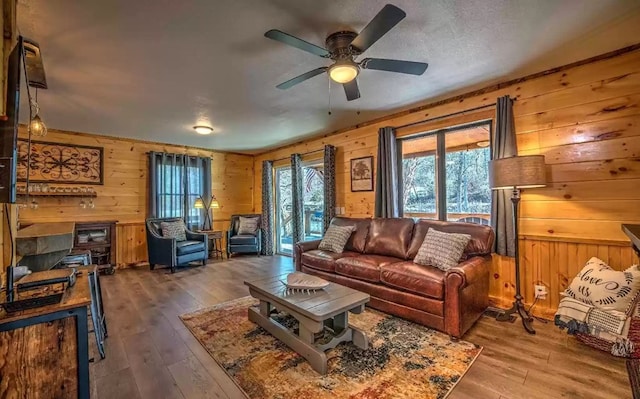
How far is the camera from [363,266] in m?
3.16

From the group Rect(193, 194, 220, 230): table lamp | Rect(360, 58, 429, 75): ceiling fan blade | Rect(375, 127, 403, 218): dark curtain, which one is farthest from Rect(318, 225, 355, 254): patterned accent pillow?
Rect(193, 194, 220, 230): table lamp

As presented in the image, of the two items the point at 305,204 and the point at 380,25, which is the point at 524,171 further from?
the point at 305,204

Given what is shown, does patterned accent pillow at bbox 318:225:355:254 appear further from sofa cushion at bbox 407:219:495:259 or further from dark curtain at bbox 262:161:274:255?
dark curtain at bbox 262:161:274:255

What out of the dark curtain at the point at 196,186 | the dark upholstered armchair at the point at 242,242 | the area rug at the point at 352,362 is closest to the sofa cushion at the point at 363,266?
the area rug at the point at 352,362

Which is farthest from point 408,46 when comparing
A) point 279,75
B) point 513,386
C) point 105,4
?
point 513,386

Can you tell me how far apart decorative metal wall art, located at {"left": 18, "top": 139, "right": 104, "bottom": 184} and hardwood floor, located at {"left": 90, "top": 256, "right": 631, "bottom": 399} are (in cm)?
296

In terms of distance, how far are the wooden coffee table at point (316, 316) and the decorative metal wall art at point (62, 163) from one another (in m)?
4.45

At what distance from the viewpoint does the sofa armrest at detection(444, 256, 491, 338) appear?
7.89 feet

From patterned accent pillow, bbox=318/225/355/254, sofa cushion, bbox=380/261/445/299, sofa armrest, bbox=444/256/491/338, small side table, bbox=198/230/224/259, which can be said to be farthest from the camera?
small side table, bbox=198/230/224/259

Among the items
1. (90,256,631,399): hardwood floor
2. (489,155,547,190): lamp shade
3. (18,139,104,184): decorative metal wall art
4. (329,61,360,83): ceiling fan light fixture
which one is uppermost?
(329,61,360,83): ceiling fan light fixture

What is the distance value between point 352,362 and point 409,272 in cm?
104

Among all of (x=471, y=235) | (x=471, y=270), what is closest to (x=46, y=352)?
(x=471, y=270)

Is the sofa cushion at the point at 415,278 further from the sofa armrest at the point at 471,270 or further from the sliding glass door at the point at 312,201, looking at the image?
the sliding glass door at the point at 312,201

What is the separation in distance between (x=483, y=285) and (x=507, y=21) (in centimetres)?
232
